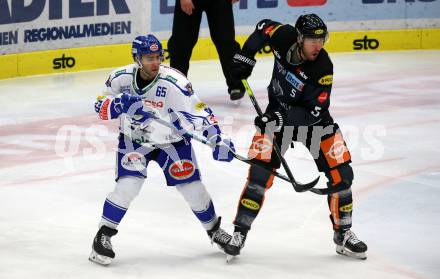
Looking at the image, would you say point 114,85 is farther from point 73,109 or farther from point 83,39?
point 83,39

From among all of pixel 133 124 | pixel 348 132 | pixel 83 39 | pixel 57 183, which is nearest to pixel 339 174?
pixel 133 124

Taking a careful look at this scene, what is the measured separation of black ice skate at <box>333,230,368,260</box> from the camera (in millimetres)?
5809

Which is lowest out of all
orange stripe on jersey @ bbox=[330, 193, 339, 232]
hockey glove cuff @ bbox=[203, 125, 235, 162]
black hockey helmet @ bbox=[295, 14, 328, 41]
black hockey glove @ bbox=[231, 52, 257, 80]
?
orange stripe on jersey @ bbox=[330, 193, 339, 232]

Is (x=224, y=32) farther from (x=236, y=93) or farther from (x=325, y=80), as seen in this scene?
(x=325, y=80)

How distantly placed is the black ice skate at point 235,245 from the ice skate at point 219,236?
4 cm

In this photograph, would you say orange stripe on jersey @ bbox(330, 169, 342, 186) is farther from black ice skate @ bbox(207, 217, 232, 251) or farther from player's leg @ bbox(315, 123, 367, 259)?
black ice skate @ bbox(207, 217, 232, 251)

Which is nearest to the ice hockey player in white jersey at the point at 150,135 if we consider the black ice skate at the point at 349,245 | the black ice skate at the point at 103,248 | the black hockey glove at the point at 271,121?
the black ice skate at the point at 103,248

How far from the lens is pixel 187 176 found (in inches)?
223

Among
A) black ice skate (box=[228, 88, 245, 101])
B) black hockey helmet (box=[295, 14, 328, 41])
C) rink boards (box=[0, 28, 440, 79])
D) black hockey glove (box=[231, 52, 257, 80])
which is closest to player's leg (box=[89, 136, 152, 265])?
black hockey glove (box=[231, 52, 257, 80])

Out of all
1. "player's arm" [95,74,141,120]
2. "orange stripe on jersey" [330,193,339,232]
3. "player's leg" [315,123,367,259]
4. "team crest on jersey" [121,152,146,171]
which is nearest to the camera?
"player's arm" [95,74,141,120]

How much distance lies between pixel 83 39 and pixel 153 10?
84cm

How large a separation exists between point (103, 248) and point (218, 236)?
0.66 metres

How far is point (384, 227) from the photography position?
643cm

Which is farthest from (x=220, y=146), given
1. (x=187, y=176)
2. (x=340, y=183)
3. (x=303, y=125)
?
(x=340, y=183)
